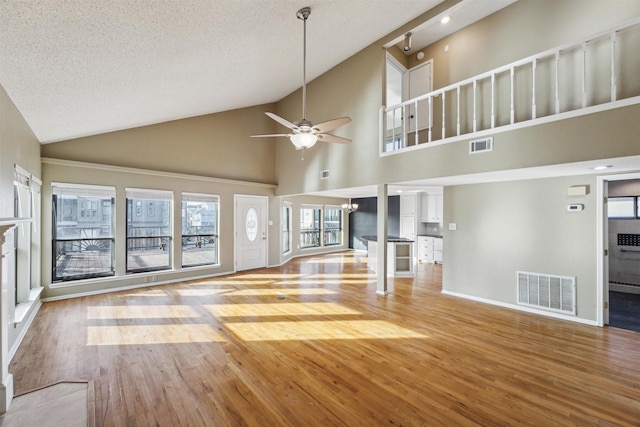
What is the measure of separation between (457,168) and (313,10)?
3.04 m

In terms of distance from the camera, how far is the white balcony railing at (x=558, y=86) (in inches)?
129

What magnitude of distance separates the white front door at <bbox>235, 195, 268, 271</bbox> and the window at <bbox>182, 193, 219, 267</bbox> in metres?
0.62

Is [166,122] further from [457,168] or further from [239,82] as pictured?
[457,168]

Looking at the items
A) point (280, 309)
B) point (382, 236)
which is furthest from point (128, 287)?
point (382, 236)

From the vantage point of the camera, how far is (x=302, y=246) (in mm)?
10703

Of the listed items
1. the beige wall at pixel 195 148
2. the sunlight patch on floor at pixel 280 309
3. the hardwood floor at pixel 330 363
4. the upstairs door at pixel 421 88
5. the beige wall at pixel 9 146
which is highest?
the upstairs door at pixel 421 88

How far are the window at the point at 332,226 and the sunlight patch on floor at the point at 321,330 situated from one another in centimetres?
751

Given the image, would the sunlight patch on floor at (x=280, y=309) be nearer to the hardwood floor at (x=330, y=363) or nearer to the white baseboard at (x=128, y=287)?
the hardwood floor at (x=330, y=363)

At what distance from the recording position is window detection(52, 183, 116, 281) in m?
5.14

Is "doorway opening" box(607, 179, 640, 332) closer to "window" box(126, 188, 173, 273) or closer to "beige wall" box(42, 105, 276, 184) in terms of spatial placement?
"beige wall" box(42, 105, 276, 184)

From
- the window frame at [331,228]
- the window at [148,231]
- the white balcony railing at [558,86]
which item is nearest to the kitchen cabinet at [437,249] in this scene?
the window frame at [331,228]

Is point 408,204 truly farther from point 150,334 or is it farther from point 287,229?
point 150,334

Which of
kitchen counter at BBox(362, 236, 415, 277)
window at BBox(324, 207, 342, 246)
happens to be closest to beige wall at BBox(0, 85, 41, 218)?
kitchen counter at BBox(362, 236, 415, 277)

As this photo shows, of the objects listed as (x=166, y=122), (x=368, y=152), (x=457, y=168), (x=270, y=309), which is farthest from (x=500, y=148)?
(x=166, y=122)
